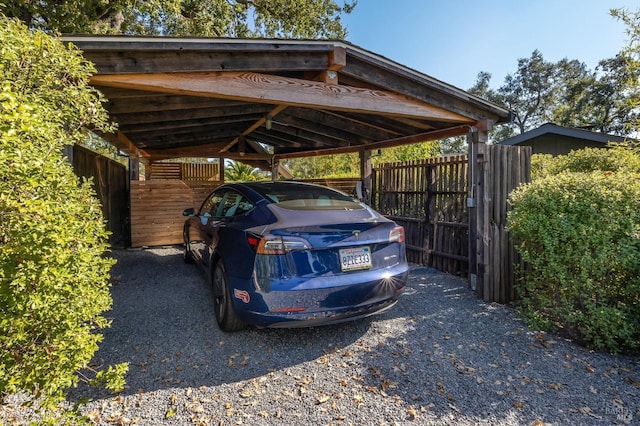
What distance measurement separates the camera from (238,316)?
302cm

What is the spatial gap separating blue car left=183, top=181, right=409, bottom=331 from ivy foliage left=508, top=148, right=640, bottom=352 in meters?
1.41

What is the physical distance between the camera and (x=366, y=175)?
7.80 meters

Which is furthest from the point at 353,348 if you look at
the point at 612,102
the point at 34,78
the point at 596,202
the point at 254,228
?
the point at 612,102

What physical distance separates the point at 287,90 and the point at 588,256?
11.0ft

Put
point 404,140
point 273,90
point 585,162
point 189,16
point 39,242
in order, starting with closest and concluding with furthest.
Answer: point 39,242 → point 273,90 → point 404,140 → point 585,162 → point 189,16

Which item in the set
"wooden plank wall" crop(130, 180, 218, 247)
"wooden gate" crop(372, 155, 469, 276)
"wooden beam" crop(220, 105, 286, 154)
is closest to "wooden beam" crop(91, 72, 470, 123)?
"wooden gate" crop(372, 155, 469, 276)

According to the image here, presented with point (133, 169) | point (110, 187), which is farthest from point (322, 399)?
point (133, 169)

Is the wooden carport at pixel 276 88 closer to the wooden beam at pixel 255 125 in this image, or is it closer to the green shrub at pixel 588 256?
the wooden beam at pixel 255 125

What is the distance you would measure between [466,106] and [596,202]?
228 cm

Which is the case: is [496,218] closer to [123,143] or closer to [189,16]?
[123,143]

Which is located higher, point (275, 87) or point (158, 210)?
point (275, 87)

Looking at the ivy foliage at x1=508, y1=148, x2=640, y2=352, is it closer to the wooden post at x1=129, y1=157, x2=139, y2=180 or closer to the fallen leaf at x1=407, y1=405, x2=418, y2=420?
the fallen leaf at x1=407, y1=405, x2=418, y2=420

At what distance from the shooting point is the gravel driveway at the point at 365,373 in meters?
2.24

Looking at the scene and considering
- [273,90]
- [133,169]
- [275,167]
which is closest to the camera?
[273,90]
